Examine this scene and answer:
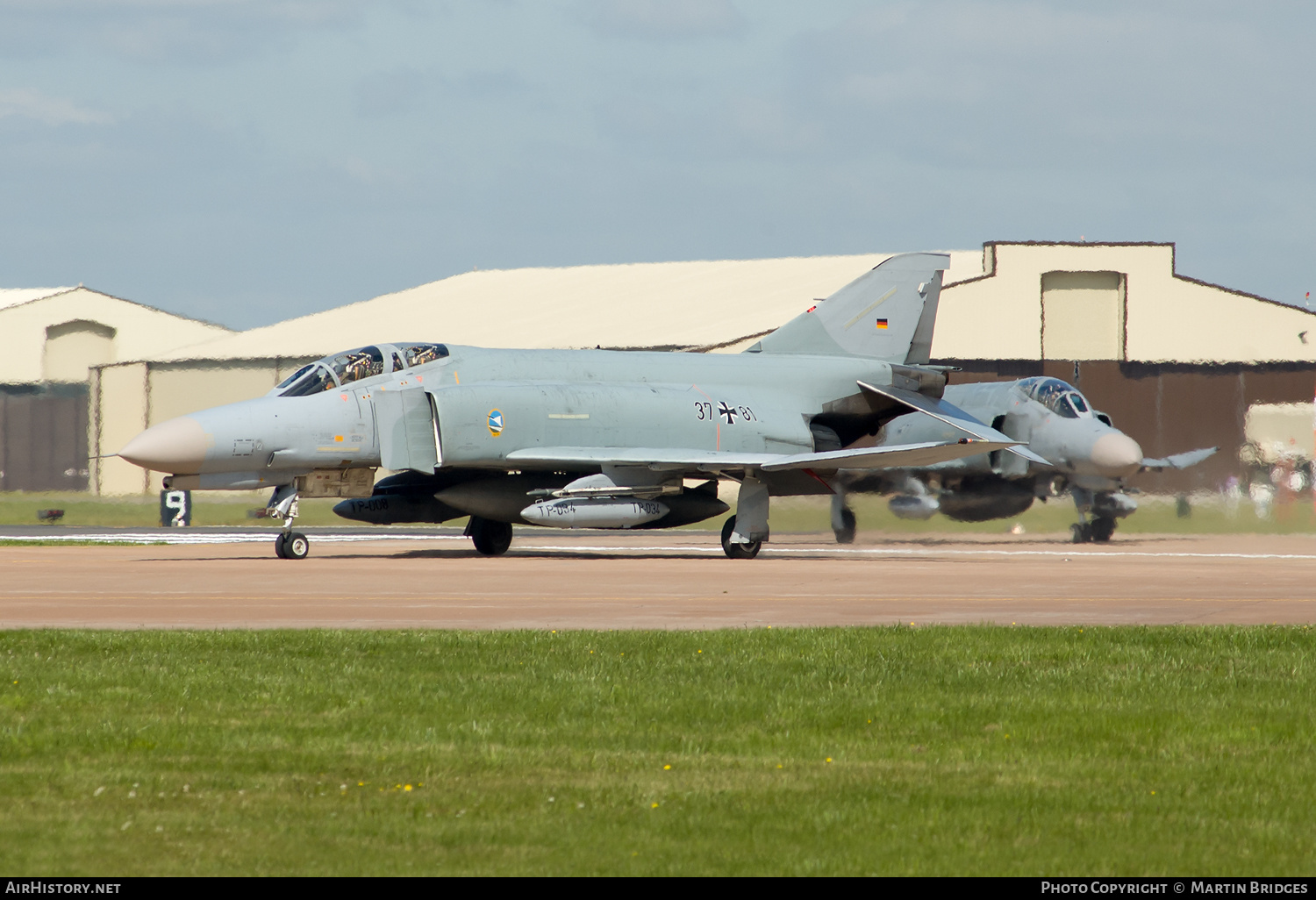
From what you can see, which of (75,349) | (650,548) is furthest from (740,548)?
(75,349)

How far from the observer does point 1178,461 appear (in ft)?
110

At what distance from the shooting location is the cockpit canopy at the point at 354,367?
2298 centimetres

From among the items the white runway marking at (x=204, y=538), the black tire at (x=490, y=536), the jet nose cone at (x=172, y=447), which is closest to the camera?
the jet nose cone at (x=172, y=447)

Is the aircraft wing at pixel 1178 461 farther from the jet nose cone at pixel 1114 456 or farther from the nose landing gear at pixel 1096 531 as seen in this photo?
the jet nose cone at pixel 1114 456

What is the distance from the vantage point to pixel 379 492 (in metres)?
24.9

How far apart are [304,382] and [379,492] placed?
2.63 m

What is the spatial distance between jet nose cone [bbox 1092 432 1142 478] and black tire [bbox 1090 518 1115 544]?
3.13 feet

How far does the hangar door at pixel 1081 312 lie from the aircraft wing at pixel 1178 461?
34.4 feet

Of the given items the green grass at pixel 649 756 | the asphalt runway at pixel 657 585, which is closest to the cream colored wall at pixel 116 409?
the asphalt runway at pixel 657 585

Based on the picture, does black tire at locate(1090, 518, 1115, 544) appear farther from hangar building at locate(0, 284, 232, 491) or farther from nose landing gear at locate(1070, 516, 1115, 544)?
hangar building at locate(0, 284, 232, 491)

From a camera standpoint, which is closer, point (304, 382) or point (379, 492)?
point (304, 382)

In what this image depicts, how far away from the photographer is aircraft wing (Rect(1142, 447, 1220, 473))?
1284 inches
